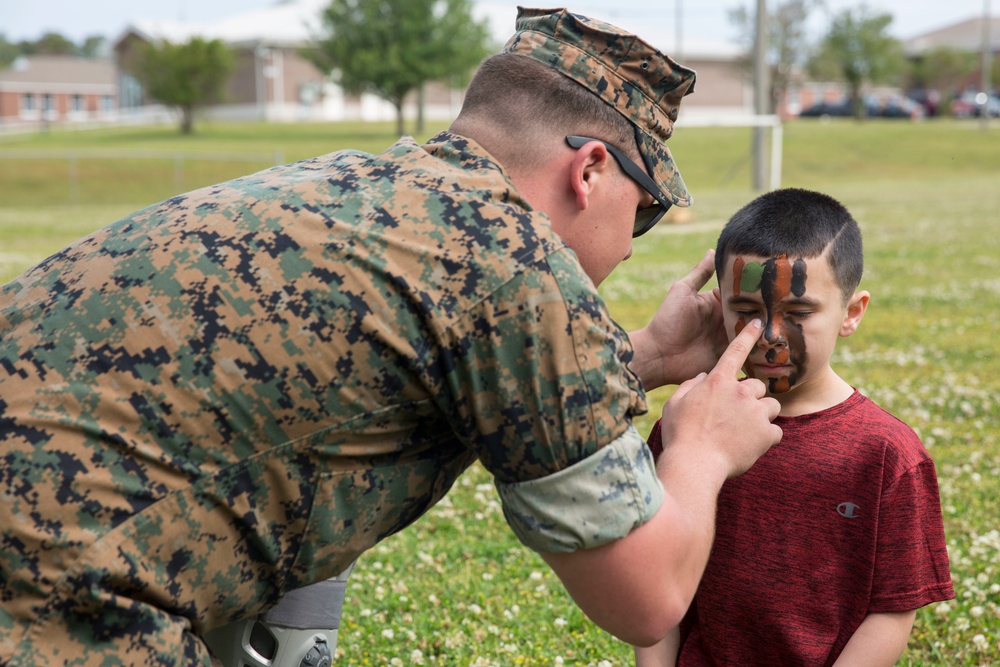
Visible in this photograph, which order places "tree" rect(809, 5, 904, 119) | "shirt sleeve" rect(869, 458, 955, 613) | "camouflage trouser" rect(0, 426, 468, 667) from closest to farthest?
"camouflage trouser" rect(0, 426, 468, 667) < "shirt sleeve" rect(869, 458, 955, 613) < "tree" rect(809, 5, 904, 119)

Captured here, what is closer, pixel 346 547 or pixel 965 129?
pixel 346 547

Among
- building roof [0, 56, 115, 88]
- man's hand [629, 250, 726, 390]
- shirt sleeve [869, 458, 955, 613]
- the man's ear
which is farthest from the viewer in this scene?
building roof [0, 56, 115, 88]

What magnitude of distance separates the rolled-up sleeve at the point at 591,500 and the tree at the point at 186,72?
5839cm

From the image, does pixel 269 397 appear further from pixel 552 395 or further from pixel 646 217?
pixel 646 217

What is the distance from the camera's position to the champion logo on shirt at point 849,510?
107 inches

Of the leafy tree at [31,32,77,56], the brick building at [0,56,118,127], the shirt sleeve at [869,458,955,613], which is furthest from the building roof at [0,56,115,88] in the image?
the shirt sleeve at [869,458,955,613]

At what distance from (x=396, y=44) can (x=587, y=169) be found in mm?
56899

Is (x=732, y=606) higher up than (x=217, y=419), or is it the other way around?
(x=217, y=419)

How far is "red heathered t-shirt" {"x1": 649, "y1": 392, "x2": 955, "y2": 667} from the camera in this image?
269 cm

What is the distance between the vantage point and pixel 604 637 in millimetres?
4105

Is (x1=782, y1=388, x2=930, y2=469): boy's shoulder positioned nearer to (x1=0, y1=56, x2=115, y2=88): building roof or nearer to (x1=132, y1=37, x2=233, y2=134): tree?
(x1=132, y1=37, x2=233, y2=134): tree

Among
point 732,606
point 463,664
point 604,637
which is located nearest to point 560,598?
point 604,637

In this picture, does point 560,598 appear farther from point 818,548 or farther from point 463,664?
point 818,548

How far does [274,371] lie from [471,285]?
445mm
